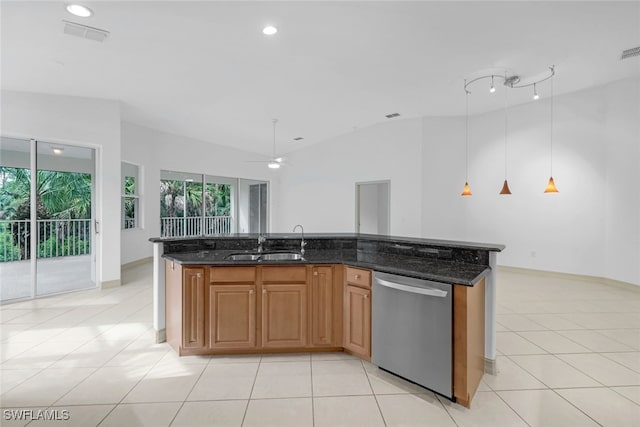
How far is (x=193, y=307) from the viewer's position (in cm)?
260

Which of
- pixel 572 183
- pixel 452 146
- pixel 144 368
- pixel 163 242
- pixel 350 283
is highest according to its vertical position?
pixel 452 146

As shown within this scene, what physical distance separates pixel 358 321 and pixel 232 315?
1.09 m

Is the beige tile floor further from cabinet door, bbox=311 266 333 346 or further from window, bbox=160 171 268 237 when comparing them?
window, bbox=160 171 268 237

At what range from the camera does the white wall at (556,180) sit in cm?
494

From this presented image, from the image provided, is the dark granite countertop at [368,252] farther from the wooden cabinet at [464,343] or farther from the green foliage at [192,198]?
the green foliage at [192,198]

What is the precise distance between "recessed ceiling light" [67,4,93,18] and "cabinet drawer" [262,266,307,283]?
2.81m

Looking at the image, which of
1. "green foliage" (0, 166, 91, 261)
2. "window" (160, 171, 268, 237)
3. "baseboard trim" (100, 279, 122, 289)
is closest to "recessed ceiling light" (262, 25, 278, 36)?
"green foliage" (0, 166, 91, 261)

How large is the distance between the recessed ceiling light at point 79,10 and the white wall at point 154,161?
147 inches

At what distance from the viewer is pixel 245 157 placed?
30.0ft

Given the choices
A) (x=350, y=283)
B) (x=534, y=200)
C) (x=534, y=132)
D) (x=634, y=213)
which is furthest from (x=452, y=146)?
(x=350, y=283)

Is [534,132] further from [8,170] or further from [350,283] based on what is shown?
[8,170]

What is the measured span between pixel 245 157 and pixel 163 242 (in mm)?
6527

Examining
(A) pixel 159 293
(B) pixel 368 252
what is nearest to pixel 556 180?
(B) pixel 368 252

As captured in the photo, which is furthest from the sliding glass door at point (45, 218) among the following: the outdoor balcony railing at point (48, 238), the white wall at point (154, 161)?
the white wall at point (154, 161)
